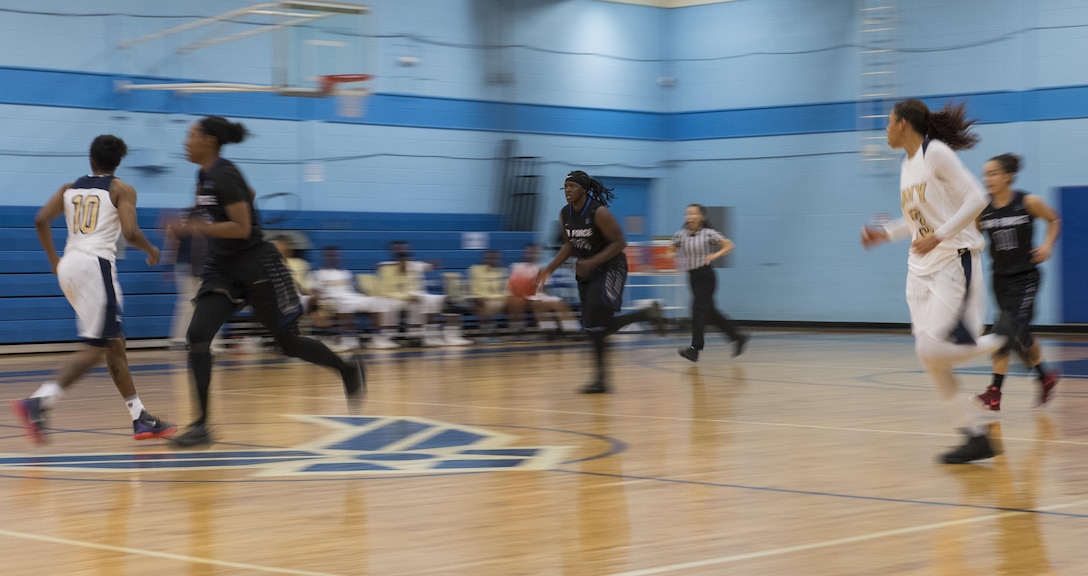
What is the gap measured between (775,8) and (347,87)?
896 cm

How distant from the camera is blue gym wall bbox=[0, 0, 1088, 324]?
56.1 feet

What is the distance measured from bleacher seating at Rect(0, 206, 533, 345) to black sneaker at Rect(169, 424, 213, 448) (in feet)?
22.1

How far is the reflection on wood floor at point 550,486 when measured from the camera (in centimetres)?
439

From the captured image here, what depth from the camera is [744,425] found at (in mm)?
8367

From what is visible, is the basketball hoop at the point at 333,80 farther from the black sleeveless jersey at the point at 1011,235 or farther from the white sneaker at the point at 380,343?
the black sleeveless jersey at the point at 1011,235

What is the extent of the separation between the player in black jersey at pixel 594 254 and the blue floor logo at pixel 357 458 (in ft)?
8.50

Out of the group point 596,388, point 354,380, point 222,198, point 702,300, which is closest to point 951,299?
point 354,380

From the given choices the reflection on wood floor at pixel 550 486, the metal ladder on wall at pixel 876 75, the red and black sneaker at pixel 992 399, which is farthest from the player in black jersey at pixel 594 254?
the metal ladder on wall at pixel 876 75

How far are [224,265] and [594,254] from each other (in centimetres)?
385

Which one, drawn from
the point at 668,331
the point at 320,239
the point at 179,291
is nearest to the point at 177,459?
the point at 179,291

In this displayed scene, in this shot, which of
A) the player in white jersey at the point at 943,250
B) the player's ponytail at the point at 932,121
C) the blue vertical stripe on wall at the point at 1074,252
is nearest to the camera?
the player in white jersey at the point at 943,250

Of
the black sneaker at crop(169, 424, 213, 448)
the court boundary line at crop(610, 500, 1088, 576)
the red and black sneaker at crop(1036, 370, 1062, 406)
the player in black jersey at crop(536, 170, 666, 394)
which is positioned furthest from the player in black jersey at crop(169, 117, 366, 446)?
the red and black sneaker at crop(1036, 370, 1062, 406)

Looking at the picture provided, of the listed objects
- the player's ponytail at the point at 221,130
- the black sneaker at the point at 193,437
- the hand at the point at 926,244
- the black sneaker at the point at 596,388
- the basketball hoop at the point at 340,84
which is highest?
the basketball hoop at the point at 340,84

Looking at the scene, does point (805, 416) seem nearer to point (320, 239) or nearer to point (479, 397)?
point (479, 397)
